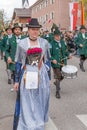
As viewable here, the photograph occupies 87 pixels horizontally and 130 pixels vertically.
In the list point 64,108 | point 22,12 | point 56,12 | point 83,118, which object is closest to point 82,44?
point 64,108

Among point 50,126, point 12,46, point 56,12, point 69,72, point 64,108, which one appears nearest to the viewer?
point 50,126

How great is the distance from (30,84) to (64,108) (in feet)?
7.52

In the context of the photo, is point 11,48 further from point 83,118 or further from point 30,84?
point 30,84

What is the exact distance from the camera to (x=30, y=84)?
5.71 metres

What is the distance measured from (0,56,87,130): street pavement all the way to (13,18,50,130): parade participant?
1.83 feet

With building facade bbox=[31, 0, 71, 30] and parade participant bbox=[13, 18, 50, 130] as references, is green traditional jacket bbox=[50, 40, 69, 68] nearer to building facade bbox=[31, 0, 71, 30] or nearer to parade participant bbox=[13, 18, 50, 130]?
parade participant bbox=[13, 18, 50, 130]

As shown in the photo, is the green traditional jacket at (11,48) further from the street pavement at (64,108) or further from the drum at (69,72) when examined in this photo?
the drum at (69,72)

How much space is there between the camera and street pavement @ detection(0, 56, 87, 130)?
6528mm

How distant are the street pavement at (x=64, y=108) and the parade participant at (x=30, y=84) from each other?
0.56 m

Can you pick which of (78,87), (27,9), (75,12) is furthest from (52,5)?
(78,87)

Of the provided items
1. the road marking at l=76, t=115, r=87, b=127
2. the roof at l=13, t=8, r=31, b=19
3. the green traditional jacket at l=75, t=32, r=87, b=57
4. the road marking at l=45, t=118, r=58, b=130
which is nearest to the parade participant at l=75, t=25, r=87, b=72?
the green traditional jacket at l=75, t=32, r=87, b=57

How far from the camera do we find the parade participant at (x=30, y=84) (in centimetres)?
570

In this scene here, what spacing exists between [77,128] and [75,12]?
18531 millimetres

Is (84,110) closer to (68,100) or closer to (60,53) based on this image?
(68,100)
